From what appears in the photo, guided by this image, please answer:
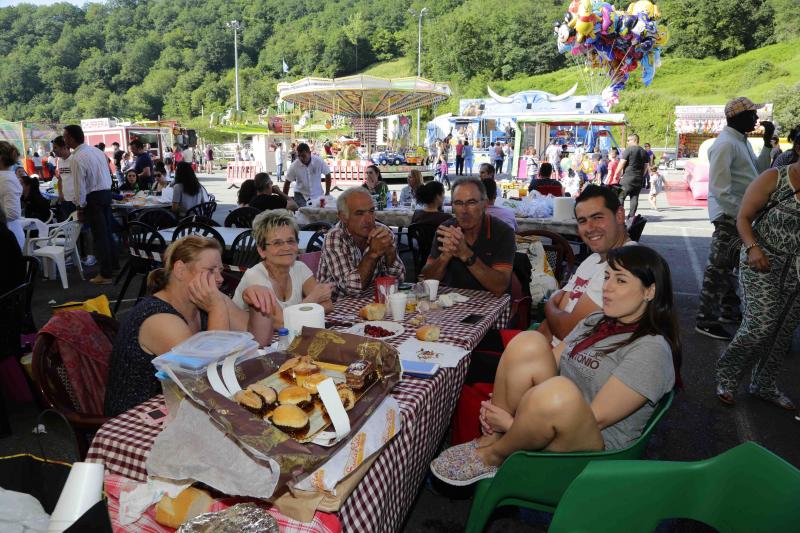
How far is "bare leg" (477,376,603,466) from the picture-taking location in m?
1.74

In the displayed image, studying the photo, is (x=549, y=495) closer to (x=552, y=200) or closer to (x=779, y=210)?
(x=779, y=210)

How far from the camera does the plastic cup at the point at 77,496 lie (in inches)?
30.9

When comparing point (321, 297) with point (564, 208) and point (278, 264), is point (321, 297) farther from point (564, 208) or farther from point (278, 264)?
point (564, 208)

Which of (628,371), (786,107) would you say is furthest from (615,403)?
(786,107)

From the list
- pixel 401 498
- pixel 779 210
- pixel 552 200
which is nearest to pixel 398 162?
pixel 552 200

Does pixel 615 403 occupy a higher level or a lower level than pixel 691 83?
lower

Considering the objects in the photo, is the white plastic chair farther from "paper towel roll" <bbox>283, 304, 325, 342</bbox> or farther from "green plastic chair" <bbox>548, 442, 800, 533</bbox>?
"green plastic chair" <bbox>548, 442, 800, 533</bbox>

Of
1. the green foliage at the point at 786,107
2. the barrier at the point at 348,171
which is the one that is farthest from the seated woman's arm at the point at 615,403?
the green foliage at the point at 786,107

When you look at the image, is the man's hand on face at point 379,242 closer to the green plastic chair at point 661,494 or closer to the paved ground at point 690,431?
the paved ground at point 690,431

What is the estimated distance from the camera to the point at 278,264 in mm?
2832

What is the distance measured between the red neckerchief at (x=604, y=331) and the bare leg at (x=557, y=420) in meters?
0.36

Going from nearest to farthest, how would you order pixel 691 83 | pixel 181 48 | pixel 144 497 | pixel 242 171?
pixel 144 497
pixel 242 171
pixel 691 83
pixel 181 48

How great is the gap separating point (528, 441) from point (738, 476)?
0.65 metres

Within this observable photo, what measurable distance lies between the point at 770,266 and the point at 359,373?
2920 millimetres
